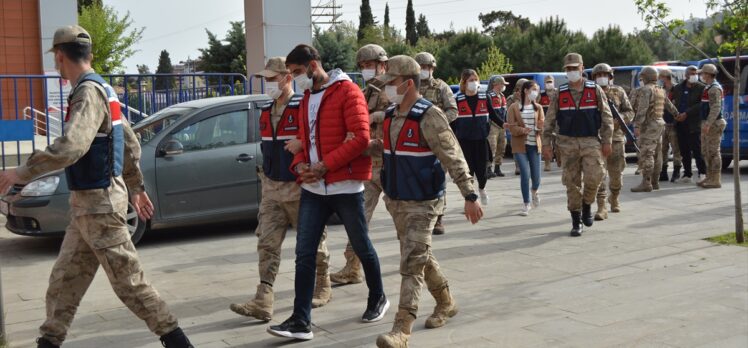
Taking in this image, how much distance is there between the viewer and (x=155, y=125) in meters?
9.70

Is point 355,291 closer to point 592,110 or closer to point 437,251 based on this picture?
point 437,251

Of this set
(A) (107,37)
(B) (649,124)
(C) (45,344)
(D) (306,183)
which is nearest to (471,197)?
(D) (306,183)

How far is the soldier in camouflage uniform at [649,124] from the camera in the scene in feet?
42.0

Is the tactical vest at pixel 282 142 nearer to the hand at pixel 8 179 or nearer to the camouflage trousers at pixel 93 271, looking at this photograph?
the camouflage trousers at pixel 93 271

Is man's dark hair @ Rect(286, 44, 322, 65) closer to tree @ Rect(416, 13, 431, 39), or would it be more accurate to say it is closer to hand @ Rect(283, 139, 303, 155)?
hand @ Rect(283, 139, 303, 155)

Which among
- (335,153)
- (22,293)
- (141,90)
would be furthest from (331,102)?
(141,90)

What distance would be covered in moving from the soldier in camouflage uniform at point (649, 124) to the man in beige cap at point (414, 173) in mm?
7943

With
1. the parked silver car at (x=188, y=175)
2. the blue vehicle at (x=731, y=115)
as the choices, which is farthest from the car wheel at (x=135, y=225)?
the blue vehicle at (x=731, y=115)

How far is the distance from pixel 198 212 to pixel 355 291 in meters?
3.00

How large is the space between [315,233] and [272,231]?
72cm

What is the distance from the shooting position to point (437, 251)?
8.92m

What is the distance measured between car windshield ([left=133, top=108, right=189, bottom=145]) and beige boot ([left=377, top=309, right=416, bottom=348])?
196 inches

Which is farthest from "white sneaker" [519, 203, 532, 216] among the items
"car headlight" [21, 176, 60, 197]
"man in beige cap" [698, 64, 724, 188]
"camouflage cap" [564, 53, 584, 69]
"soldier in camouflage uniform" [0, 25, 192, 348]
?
"soldier in camouflage uniform" [0, 25, 192, 348]

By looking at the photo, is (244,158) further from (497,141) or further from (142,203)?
(497,141)
